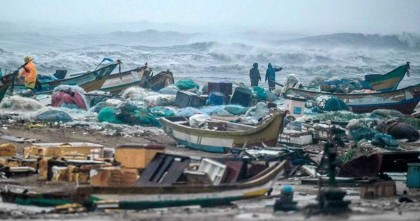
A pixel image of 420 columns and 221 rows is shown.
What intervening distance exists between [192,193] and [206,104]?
40.9ft

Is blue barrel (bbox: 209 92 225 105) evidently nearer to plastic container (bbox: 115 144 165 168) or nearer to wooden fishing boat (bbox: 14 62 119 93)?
wooden fishing boat (bbox: 14 62 119 93)

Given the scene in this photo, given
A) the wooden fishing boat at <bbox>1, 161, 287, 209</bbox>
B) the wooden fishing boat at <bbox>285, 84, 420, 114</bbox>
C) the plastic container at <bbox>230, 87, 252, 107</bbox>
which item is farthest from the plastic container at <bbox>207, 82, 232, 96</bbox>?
the wooden fishing boat at <bbox>1, 161, 287, 209</bbox>

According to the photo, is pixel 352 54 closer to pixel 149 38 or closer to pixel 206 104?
pixel 149 38

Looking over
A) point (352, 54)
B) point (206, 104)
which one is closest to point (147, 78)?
point (206, 104)

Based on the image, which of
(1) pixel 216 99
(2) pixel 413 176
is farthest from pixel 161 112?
(2) pixel 413 176

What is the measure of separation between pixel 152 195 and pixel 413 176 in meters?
4.12

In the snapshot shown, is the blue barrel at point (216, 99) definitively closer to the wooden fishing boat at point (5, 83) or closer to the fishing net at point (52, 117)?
the fishing net at point (52, 117)

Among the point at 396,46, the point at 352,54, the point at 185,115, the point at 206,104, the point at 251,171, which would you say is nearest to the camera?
the point at 251,171

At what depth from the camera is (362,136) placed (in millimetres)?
17641

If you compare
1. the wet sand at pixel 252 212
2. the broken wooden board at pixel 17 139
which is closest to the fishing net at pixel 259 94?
the broken wooden board at pixel 17 139

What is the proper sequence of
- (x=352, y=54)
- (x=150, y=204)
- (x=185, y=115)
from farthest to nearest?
(x=352, y=54), (x=185, y=115), (x=150, y=204)

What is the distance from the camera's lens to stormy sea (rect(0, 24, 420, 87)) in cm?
4638

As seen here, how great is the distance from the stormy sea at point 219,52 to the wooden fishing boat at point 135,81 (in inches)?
499

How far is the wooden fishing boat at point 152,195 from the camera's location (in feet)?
30.6
